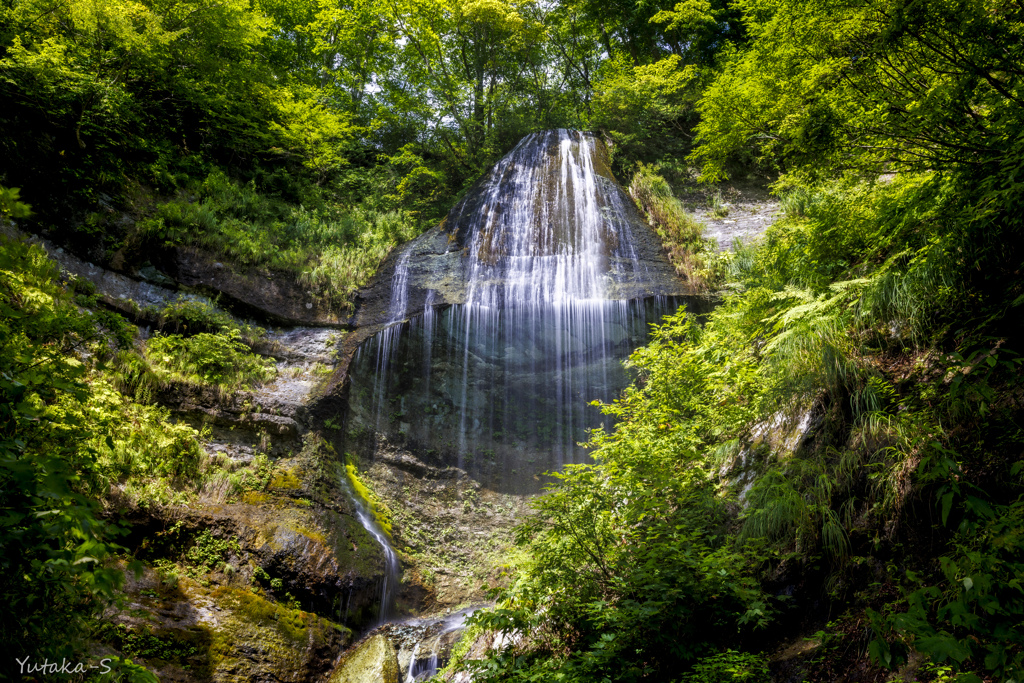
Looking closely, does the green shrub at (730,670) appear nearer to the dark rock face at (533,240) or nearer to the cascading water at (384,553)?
the cascading water at (384,553)

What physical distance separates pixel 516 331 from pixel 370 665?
22.8ft

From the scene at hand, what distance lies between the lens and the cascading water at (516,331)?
36.0 feet

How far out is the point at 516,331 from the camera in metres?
11.5

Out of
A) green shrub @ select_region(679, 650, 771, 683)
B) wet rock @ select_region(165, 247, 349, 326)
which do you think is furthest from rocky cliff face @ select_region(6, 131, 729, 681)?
green shrub @ select_region(679, 650, 771, 683)

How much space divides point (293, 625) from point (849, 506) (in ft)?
20.7

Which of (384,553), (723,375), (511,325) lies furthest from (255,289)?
(723,375)

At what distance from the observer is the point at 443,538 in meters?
9.85

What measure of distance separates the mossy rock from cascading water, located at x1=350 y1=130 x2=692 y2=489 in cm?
471

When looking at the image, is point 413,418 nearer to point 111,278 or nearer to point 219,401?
point 219,401

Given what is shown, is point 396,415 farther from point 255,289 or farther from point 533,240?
point 533,240

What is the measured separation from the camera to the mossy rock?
619 cm

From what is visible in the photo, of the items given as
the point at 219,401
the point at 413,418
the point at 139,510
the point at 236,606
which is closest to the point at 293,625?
the point at 236,606

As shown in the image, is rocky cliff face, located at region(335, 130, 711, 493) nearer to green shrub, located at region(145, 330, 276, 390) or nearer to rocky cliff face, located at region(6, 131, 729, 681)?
rocky cliff face, located at region(6, 131, 729, 681)

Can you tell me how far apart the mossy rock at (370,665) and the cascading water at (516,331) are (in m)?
4.71
